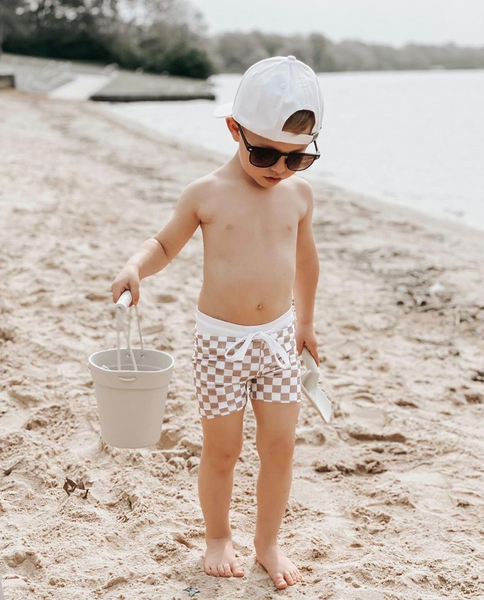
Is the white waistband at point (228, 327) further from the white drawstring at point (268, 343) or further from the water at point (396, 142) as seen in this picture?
the water at point (396, 142)

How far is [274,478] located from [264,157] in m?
0.94

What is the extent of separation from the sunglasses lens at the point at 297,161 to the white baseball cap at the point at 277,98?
0.04 m

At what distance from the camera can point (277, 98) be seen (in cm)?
197

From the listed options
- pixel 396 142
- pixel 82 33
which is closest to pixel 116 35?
pixel 82 33

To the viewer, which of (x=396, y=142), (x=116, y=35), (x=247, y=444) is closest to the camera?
(x=247, y=444)

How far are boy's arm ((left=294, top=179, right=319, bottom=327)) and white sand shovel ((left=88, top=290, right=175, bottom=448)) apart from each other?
19.6 inches

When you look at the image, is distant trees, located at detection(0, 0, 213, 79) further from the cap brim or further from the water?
the cap brim

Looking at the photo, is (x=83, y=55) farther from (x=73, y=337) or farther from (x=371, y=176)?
(x=73, y=337)

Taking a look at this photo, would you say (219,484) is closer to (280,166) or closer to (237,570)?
(237,570)

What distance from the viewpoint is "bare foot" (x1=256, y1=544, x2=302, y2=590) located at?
2170mm

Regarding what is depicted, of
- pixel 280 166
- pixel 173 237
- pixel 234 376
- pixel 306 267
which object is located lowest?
pixel 234 376

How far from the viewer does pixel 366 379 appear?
379 cm

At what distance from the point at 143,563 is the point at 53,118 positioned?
16.3 metres

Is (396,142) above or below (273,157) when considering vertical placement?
below
